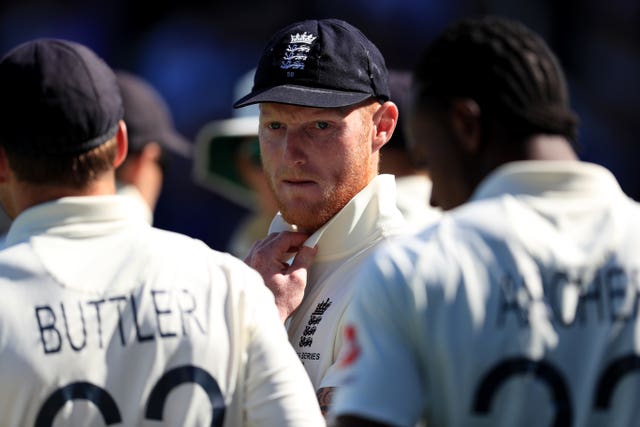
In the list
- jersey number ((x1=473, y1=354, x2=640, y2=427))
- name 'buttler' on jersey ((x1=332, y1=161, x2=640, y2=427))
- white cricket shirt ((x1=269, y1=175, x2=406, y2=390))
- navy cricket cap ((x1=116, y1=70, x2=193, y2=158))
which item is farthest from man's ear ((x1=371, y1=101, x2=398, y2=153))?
navy cricket cap ((x1=116, y1=70, x2=193, y2=158))

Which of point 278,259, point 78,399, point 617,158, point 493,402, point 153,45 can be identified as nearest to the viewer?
point 493,402

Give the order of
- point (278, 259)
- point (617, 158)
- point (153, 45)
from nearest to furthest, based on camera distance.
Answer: point (278, 259) → point (617, 158) → point (153, 45)

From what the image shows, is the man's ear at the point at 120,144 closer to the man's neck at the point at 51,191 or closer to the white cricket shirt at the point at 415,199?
the man's neck at the point at 51,191

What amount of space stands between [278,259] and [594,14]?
659cm

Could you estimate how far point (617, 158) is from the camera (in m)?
9.96

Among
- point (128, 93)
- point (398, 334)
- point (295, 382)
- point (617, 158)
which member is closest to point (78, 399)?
point (295, 382)

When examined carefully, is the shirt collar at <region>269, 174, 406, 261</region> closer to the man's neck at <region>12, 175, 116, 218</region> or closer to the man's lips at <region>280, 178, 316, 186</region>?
the man's lips at <region>280, 178, 316, 186</region>

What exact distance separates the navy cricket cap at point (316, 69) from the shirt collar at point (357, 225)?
0.28 meters

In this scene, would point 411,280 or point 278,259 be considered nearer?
point 411,280

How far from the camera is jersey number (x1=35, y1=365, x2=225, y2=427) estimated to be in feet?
10.1

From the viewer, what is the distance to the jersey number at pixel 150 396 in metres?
3.09

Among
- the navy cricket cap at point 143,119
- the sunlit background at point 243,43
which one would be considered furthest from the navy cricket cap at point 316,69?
the sunlit background at point 243,43

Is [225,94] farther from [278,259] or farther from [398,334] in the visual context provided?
[398,334]

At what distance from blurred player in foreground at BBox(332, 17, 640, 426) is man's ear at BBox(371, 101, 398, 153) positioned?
133 centimetres
